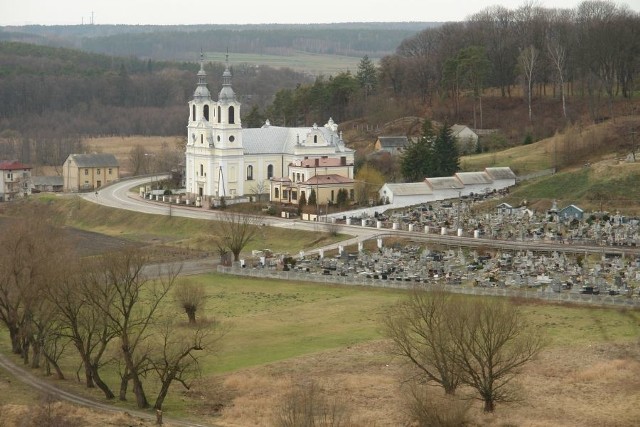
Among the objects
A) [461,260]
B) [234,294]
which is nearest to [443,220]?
[461,260]

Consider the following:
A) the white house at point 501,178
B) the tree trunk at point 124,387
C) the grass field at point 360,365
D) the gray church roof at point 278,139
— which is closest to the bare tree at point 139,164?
the gray church roof at point 278,139

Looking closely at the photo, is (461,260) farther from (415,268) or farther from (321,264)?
(321,264)

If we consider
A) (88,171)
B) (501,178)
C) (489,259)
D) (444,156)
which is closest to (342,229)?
(489,259)

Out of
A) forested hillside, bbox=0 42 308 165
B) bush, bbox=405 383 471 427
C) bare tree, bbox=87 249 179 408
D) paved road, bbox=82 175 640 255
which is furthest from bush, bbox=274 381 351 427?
forested hillside, bbox=0 42 308 165

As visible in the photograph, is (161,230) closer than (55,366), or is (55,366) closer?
(55,366)

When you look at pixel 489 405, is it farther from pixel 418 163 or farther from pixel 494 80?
pixel 494 80

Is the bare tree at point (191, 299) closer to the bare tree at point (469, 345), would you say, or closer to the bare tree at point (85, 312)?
the bare tree at point (85, 312)
